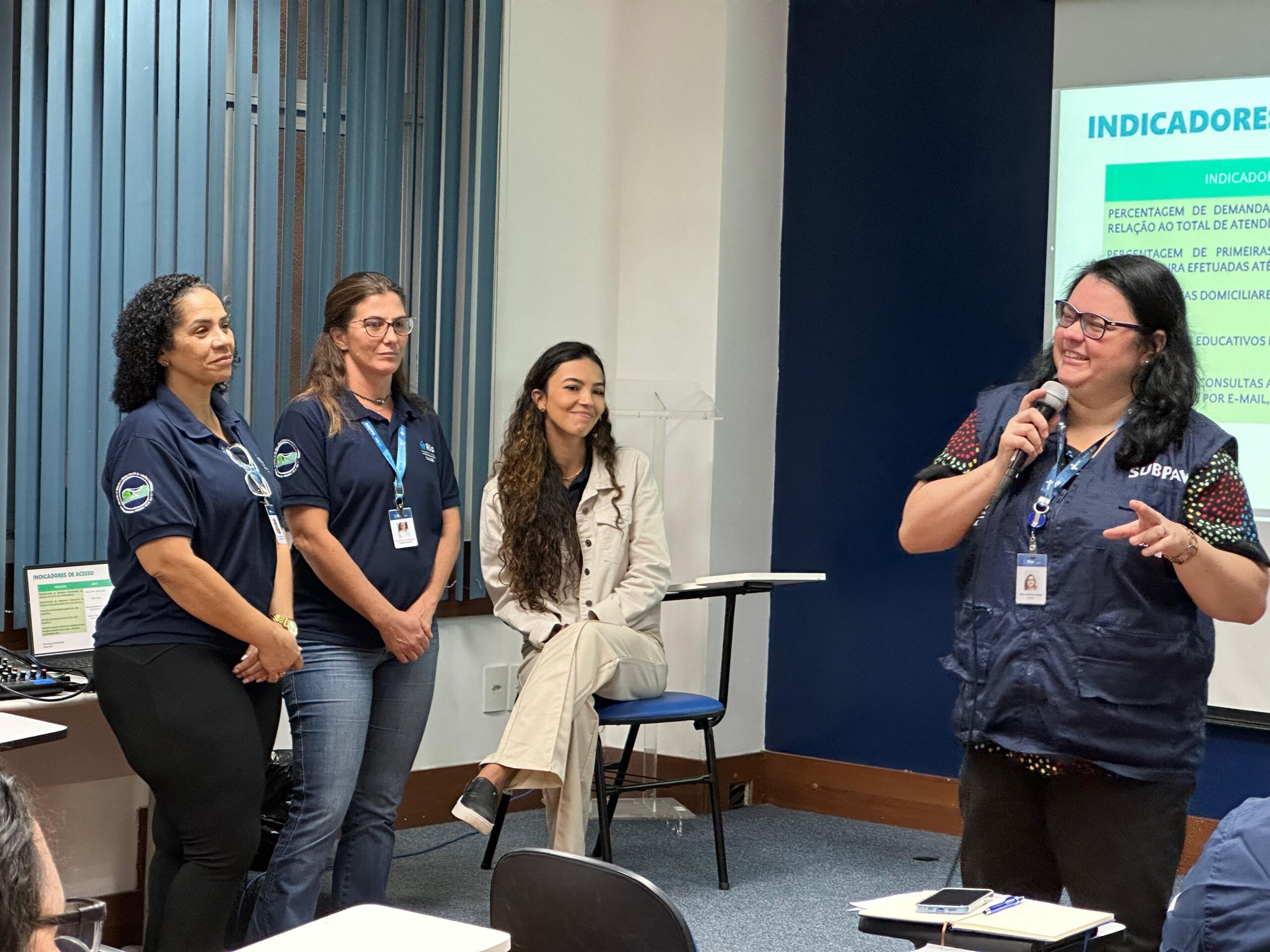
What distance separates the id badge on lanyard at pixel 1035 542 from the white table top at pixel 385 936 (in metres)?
1.19

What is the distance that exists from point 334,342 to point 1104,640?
76.4 inches

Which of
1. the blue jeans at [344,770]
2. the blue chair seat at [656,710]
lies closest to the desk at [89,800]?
the blue jeans at [344,770]

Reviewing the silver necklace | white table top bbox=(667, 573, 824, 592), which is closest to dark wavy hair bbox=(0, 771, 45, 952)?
the silver necklace

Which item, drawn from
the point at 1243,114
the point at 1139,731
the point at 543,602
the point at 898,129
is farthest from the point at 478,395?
the point at 1139,731

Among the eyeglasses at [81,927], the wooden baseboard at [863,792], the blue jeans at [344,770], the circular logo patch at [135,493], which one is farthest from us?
the wooden baseboard at [863,792]

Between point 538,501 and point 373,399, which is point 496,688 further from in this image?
point 373,399

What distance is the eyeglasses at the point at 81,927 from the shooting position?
3.76 ft

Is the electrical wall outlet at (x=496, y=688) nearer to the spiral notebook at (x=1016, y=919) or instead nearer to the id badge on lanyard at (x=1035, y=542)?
the id badge on lanyard at (x=1035, y=542)

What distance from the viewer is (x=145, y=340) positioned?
110 inches

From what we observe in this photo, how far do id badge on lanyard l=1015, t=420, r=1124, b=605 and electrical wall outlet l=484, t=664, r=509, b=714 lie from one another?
2.79 m

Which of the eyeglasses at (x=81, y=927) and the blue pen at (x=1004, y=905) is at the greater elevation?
the eyeglasses at (x=81, y=927)

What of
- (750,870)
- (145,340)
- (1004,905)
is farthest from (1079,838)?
(750,870)

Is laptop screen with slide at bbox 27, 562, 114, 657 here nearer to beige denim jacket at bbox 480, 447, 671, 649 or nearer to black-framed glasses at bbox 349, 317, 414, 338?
black-framed glasses at bbox 349, 317, 414, 338

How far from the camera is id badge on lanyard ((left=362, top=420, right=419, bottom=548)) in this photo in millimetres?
3232
